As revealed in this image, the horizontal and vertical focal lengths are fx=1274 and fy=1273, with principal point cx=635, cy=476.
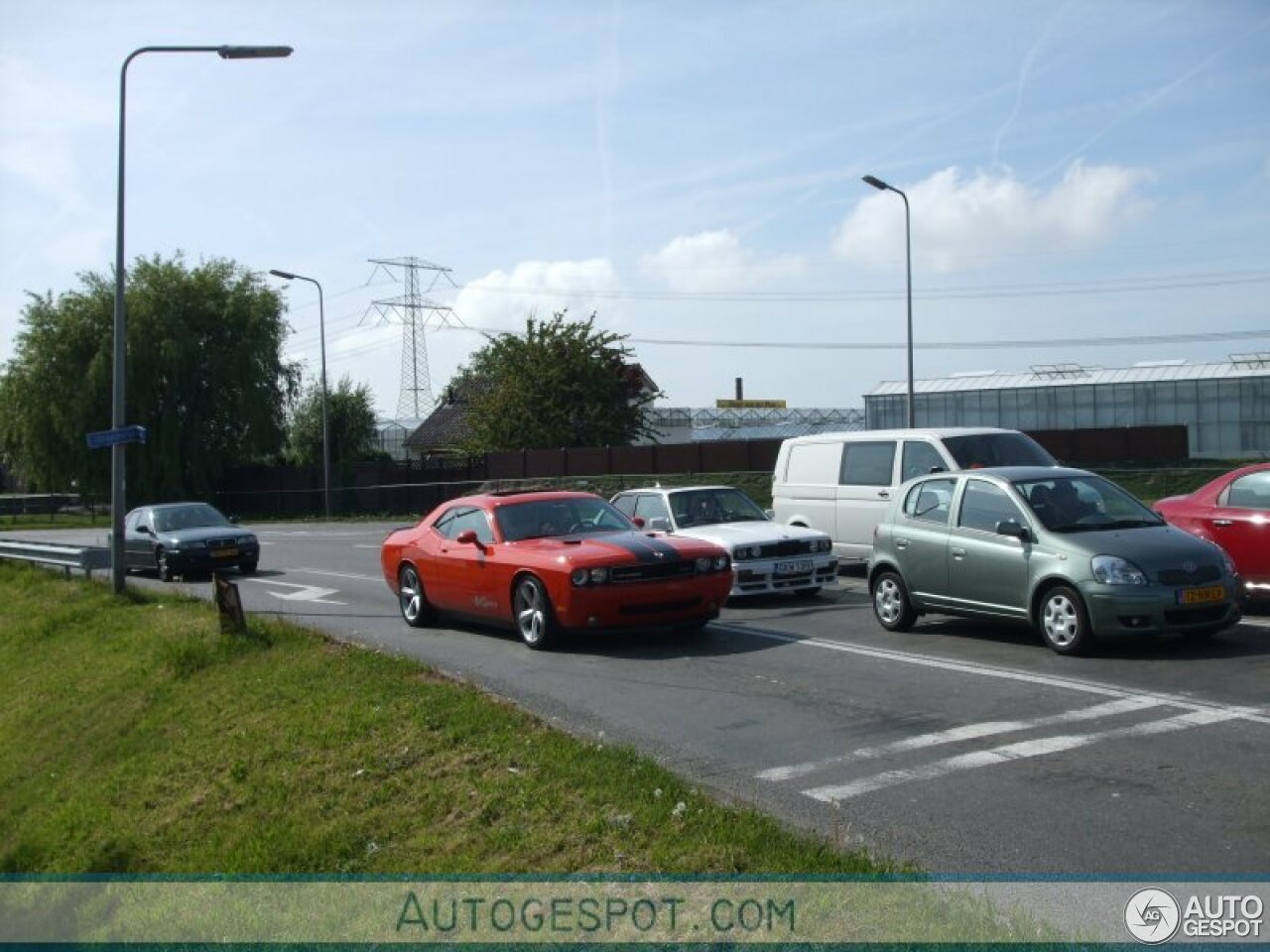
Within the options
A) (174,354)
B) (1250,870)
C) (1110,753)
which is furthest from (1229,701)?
(174,354)

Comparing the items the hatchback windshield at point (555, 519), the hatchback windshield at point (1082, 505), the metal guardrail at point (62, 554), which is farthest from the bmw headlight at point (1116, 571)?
the metal guardrail at point (62, 554)

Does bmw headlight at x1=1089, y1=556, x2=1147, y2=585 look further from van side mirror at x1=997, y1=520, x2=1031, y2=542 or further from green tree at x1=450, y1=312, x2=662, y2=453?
green tree at x1=450, y1=312, x2=662, y2=453

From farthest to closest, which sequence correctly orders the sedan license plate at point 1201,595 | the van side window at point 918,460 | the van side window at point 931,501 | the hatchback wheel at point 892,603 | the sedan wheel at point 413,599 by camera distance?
the van side window at point 918,460
the sedan wheel at point 413,599
the hatchback wheel at point 892,603
the van side window at point 931,501
the sedan license plate at point 1201,595

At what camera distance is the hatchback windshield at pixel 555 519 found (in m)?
12.9

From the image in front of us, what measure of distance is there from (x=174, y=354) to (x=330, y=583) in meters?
38.0

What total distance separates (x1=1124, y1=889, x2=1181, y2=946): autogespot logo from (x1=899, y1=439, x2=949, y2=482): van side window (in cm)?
1078

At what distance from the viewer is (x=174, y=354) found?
54781mm

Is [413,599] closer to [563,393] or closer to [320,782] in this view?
[320,782]

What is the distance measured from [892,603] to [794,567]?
2.66 metres

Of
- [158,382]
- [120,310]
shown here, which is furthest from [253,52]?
[158,382]

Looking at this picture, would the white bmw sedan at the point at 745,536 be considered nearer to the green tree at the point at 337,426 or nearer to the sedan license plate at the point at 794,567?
the sedan license plate at the point at 794,567

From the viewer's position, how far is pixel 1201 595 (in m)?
10.1

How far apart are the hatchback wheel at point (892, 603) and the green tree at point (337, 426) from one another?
54.3m

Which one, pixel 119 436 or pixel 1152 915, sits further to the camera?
pixel 119 436
